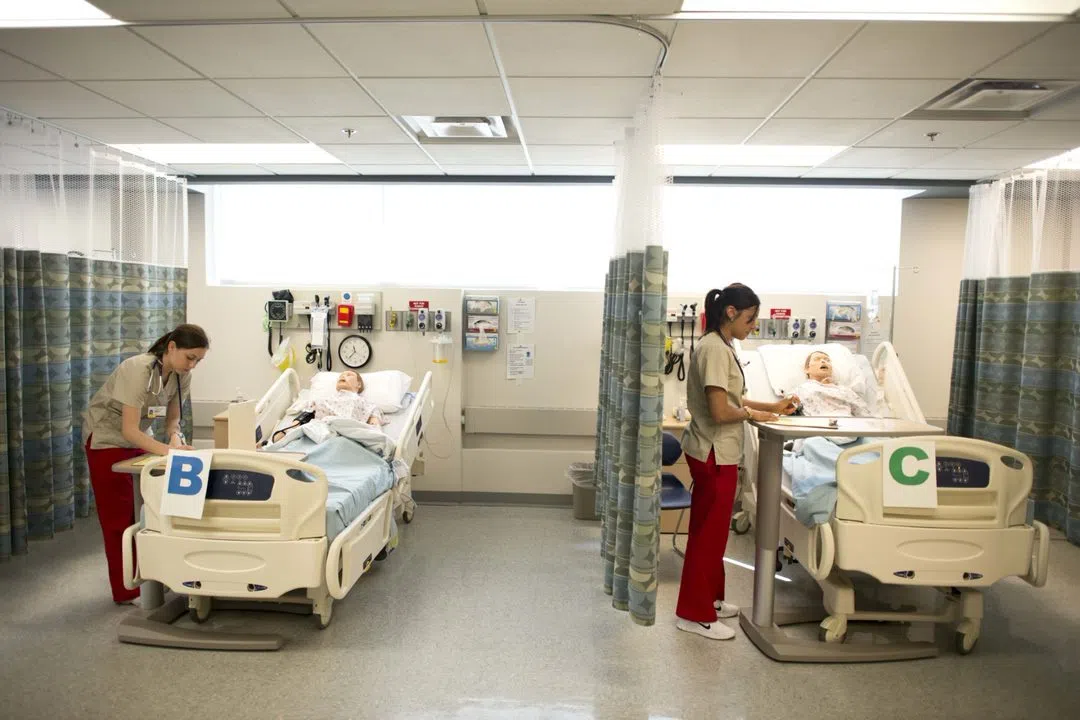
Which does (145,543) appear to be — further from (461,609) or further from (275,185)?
(275,185)

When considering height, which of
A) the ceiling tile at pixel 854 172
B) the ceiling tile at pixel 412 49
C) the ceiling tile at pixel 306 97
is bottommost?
the ceiling tile at pixel 306 97

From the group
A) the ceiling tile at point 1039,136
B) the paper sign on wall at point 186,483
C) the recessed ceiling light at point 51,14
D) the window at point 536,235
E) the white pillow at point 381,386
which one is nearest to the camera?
the recessed ceiling light at point 51,14

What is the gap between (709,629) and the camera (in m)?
3.05

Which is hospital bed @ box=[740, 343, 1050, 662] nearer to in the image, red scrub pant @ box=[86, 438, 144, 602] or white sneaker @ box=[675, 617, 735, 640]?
white sneaker @ box=[675, 617, 735, 640]

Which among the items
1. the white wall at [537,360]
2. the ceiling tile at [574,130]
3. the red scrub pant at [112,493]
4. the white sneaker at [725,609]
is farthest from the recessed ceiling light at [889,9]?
the red scrub pant at [112,493]

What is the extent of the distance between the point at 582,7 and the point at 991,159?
130 inches

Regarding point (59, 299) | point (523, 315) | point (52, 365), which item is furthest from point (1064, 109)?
point (52, 365)

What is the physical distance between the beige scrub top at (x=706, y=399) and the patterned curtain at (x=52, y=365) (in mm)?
3691

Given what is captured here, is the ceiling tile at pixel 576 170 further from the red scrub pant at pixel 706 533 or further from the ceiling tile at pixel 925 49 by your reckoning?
the red scrub pant at pixel 706 533

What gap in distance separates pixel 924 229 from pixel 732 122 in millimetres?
2661

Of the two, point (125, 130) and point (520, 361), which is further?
point (520, 361)

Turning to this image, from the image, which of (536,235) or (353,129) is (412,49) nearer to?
(353,129)

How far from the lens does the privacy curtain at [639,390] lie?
8.85 ft

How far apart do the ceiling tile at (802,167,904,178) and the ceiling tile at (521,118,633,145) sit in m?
1.70
